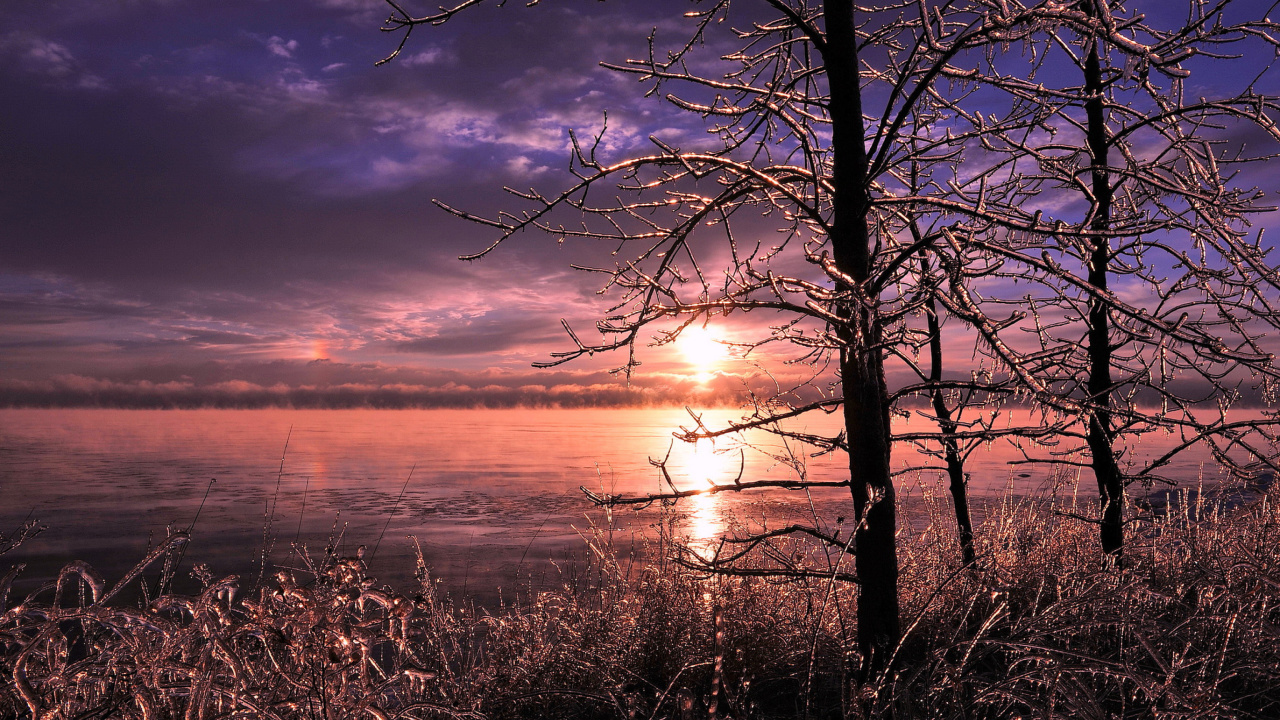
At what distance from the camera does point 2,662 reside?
323cm

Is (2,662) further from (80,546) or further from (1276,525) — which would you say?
(80,546)

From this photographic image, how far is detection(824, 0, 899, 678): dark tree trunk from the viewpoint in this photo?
3758mm

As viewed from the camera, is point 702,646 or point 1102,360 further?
point 1102,360

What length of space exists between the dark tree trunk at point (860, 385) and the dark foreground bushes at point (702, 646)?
0.71ft

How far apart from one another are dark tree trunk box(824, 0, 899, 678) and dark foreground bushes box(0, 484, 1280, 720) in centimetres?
22

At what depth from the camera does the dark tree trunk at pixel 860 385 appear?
3.76 m

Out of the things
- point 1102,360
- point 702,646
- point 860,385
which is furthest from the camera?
point 1102,360

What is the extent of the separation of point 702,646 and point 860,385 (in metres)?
2.05

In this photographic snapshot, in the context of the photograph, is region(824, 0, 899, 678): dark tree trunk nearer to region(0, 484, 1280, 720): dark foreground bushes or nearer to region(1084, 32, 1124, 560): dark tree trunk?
region(0, 484, 1280, 720): dark foreground bushes

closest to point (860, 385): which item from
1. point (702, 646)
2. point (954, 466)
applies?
point (702, 646)

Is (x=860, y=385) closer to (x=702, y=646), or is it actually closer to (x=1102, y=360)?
(x=702, y=646)

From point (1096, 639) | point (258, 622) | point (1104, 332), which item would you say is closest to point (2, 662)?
point (258, 622)

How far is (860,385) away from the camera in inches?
148

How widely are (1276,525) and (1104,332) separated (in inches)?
129
